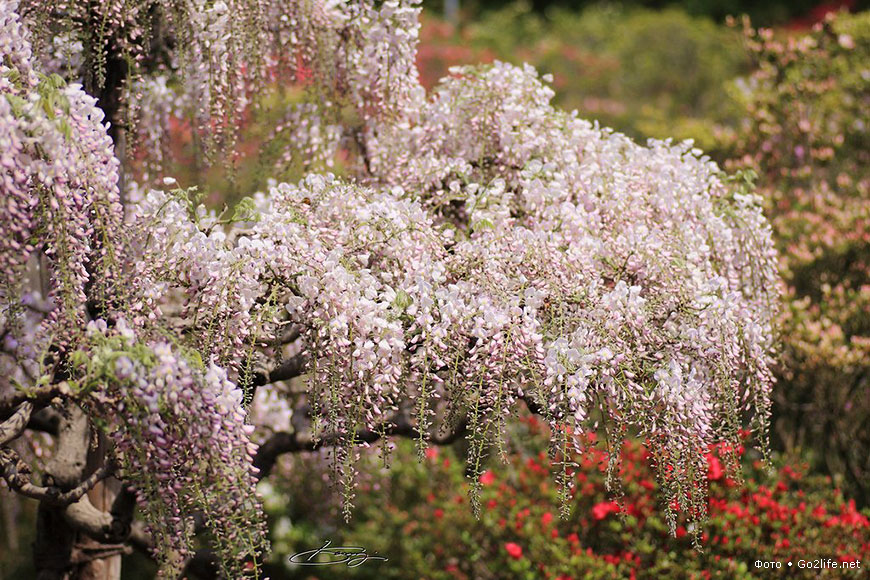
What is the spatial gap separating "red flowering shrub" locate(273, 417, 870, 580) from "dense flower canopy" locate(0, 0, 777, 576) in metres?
0.90

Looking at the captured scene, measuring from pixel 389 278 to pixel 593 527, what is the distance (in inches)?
105

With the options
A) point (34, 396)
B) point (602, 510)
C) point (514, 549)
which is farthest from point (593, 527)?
point (34, 396)

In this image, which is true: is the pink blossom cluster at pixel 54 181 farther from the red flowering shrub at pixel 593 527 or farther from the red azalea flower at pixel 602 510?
the red azalea flower at pixel 602 510

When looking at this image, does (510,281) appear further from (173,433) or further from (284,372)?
(173,433)

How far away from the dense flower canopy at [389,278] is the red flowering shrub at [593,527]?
35.3 inches

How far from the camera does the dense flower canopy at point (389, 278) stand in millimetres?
3178

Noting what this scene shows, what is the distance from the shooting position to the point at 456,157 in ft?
15.2

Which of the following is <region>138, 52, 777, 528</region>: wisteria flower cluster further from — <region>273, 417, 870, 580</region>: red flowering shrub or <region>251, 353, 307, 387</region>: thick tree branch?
<region>273, 417, 870, 580</region>: red flowering shrub

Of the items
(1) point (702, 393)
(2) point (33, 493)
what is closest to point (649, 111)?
(1) point (702, 393)

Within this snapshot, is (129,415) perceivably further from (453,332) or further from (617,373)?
(617,373)

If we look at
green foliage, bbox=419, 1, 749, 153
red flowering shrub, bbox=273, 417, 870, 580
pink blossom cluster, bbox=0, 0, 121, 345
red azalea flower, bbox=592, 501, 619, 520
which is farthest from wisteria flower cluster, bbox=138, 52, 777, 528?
green foliage, bbox=419, 1, 749, 153

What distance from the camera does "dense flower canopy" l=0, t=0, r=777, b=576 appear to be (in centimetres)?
318

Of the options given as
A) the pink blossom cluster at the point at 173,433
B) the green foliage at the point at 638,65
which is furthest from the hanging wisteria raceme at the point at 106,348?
the green foliage at the point at 638,65

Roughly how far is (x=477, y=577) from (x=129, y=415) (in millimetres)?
3343
